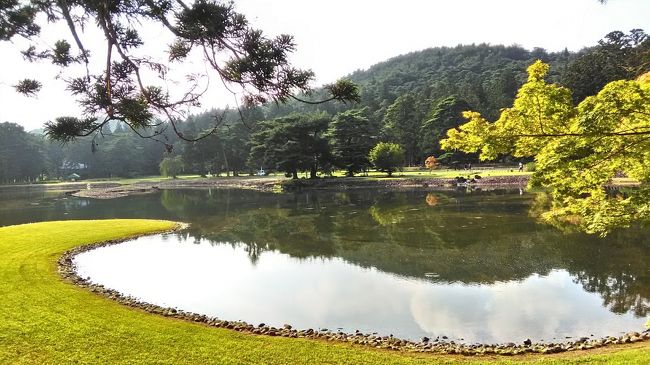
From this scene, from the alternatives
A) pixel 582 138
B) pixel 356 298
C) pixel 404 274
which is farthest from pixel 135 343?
pixel 404 274

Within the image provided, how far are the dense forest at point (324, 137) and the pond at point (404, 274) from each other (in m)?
11.3

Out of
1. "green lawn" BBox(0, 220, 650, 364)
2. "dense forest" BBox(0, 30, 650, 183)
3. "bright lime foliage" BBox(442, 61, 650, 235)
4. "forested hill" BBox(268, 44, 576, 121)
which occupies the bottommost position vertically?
"green lawn" BBox(0, 220, 650, 364)

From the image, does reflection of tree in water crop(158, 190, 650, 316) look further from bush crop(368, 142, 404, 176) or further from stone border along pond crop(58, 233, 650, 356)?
bush crop(368, 142, 404, 176)

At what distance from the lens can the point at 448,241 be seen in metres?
21.3

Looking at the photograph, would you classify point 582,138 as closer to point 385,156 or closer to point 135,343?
point 135,343

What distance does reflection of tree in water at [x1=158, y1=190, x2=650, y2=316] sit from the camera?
1522 centimetres

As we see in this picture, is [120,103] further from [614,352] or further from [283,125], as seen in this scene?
[283,125]

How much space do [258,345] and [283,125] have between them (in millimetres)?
48701

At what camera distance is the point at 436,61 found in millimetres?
161625

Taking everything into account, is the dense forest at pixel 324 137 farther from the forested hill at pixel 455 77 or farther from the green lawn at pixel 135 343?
the green lawn at pixel 135 343

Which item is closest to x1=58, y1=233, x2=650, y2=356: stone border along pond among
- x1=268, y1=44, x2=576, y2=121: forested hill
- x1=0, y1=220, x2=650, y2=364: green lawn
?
x1=0, y1=220, x2=650, y2=364: green lawn

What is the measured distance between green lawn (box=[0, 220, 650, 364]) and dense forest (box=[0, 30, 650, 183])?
2200cm

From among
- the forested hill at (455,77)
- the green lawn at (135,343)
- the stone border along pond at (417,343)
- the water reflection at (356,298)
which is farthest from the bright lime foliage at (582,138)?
the forested hill at (455,77)

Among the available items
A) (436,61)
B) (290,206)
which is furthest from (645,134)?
(436,61)
